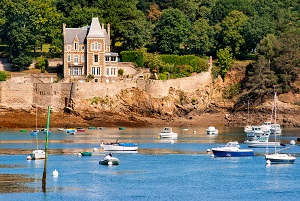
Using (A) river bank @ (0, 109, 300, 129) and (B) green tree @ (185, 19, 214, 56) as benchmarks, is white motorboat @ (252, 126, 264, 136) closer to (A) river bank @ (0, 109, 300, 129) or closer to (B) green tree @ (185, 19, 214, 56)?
(A) river bank @ (0, 109, 300, 129)

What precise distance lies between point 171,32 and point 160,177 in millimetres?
56290

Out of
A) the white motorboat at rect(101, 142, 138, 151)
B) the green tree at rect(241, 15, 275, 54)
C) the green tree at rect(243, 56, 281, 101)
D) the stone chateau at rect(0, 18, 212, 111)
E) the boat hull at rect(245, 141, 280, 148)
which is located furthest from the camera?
the green tree at rect(241, 15, 275, 54)

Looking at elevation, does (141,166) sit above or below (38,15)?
below

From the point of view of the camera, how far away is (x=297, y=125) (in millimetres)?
115938

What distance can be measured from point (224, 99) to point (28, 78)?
24.6 metres

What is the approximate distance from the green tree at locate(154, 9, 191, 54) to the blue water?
36107mm

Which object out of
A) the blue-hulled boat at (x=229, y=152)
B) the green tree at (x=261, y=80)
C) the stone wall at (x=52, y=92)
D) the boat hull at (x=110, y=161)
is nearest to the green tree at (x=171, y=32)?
the green tree at (x=261, y=80)

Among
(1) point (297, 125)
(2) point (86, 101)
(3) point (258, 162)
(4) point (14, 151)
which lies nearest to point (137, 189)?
(3) point (258, 162)

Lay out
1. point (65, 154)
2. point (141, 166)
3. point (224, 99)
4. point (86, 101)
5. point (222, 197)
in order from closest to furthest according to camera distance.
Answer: point (222, 197), point (141, 166), point (65, 154), point (86, 101), point (224, 99)

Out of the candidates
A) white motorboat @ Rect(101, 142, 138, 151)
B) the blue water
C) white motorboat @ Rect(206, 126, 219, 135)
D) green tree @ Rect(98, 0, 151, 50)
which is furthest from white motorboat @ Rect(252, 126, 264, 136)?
green tree @ Rect(98, 0, 151, 50)

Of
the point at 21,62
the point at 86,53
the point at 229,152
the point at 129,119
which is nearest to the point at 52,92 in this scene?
the point at 86,53

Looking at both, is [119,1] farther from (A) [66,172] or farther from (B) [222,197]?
(B) [222,197]

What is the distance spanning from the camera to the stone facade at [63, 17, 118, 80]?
11181cm

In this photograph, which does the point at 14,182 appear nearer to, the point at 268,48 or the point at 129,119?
the point at 129,119
